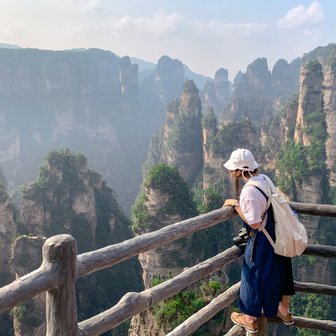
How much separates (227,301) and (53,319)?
2096 millimetres

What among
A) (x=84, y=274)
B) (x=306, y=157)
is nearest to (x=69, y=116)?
(x=306, y=157)

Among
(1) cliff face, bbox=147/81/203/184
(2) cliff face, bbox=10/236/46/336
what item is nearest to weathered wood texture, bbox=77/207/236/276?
(2) cliff face, bbox=10/236/46/336

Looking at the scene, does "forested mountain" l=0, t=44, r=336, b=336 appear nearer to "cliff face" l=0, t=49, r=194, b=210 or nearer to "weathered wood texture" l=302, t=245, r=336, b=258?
"cliff face" l=0, t=49, r=194, b=210

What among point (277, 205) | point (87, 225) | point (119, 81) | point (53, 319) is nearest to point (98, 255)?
point (53, 319)

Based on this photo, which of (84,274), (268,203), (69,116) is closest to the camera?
(84,274)

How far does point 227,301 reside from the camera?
406 cm

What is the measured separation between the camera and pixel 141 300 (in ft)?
10.2

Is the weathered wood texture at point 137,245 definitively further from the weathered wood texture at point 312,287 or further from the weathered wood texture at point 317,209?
the weathered wood texture at point 312,287

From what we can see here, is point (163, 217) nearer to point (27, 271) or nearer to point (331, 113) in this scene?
point (27, 271)

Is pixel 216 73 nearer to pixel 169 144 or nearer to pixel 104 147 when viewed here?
pixel 104 147

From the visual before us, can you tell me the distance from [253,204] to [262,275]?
2.17 ft

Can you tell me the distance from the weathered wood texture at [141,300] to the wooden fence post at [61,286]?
0.18m

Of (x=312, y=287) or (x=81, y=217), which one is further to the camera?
(x=81, y=217)

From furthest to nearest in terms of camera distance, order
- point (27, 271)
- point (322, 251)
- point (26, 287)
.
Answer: point (27, 271), point (322, 251), point (26, 287)
